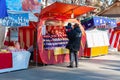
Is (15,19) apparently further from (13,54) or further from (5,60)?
(5,60)

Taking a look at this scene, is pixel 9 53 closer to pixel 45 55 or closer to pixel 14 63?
pixel 14 63

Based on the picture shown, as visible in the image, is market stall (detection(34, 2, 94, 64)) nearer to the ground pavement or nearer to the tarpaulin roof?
the tarpaulin roof

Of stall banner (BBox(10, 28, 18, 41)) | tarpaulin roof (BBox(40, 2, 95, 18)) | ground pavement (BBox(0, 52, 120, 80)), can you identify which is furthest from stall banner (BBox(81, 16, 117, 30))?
stall banner (BBox(10, 28, 18, 41))

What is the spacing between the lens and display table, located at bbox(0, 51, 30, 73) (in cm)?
1234

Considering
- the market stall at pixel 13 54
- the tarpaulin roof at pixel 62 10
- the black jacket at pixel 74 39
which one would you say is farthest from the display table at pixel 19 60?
the tarpaulin roof at pixel 62 10

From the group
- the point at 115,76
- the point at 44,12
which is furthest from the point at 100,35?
the point at 115,76

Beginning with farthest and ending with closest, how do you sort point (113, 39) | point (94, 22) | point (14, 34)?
point (113, 39) → point (94, 22) → point (14, 34)

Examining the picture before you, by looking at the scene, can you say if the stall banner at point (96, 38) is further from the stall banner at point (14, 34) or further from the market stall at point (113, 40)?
the stall banner at point (14, 34)

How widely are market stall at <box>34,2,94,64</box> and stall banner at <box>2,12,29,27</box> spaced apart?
3.90 feet

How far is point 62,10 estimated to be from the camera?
15.9 metres

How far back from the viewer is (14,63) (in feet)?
40.7

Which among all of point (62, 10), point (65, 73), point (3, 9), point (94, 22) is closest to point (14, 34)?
point (62, 10)

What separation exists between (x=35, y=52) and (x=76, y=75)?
265cm

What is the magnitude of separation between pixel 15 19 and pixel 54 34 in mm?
3192
